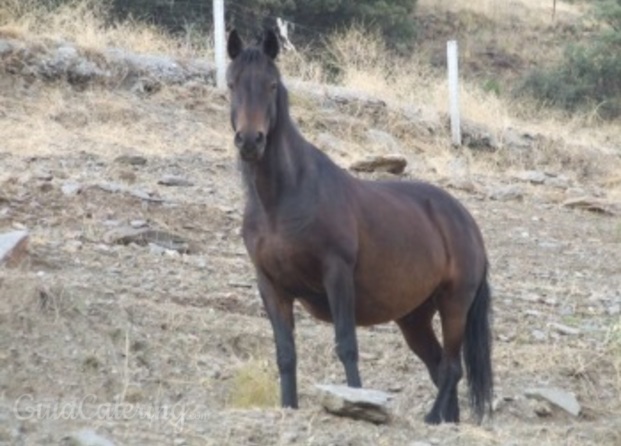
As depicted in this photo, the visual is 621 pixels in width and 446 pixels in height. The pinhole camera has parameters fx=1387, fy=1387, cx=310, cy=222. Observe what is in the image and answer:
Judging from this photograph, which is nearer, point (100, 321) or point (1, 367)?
point (1, 367)

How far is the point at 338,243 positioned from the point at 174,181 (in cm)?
610

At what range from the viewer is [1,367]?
24.0 ft

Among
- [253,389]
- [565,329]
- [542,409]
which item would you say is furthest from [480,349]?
[565,329]

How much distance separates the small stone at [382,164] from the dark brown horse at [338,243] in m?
6.44

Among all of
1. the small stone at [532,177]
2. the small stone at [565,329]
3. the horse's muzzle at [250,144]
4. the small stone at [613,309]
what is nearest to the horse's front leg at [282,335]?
the horse's muzzle at [250,144]

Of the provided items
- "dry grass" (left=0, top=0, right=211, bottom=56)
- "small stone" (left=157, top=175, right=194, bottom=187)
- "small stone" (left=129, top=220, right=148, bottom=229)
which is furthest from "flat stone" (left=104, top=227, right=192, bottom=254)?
"dry grass" (left=0, top=0, right=211, bottom=56)

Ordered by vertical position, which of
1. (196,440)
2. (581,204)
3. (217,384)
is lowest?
(581,204)

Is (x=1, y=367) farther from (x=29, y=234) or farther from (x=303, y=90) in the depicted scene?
(x=303, y=90)

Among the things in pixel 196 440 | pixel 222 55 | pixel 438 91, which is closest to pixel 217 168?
pixel 222 55

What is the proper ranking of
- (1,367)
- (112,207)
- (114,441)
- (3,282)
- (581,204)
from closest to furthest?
(114,441) < (1,367) < (3,282) < (112,207) < (581,204)

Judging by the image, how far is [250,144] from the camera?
6551mm

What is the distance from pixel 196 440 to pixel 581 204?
1060cm

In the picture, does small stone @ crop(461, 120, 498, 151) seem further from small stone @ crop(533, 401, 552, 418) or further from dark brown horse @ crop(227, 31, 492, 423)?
small stone @ crop(533, 401, 552, 418)

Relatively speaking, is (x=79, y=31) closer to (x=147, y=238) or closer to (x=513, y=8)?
(x=147, y=238)
